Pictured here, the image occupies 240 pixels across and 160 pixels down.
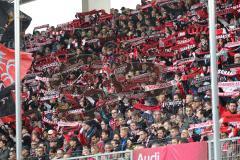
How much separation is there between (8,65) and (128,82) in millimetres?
5282

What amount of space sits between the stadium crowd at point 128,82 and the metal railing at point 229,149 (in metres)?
1.63

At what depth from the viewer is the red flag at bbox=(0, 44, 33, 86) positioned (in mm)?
13531

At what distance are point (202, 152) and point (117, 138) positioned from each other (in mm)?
3915

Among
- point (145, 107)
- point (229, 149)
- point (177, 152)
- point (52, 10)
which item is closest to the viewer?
point (229, 149)

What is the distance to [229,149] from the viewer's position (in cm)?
1123

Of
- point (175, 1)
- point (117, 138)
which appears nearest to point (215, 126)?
point (117, 138)

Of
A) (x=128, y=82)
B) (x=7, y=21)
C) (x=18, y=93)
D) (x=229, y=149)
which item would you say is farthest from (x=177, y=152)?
(x=128, y=82)

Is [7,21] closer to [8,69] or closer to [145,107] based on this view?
[8,69]

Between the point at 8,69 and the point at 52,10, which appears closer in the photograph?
the point at 8,69

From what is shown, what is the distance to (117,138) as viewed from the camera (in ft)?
49.7

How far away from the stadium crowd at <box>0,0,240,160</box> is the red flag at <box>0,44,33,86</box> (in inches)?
88.3

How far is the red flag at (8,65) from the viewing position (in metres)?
13.5

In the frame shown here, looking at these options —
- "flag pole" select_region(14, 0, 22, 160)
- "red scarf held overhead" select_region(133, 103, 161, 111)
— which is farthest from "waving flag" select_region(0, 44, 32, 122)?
"red scarf held overhead" select_region(133, 103, 161, 111)

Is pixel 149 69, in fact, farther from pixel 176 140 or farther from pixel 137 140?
pixel 176 140
